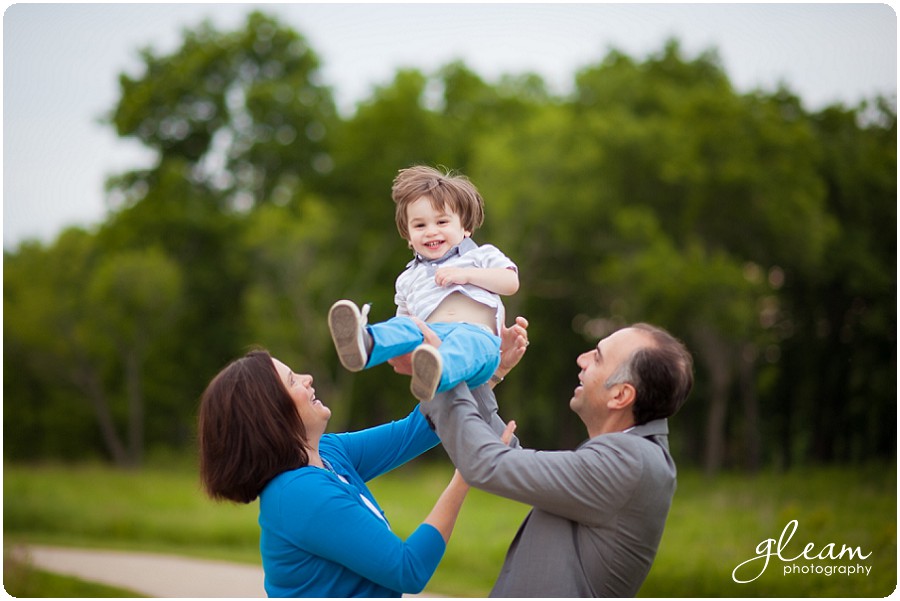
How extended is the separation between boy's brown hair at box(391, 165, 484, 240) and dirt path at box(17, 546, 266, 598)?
24.6 ft

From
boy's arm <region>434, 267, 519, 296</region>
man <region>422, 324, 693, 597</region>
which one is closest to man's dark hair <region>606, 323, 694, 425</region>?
man <region>422, 324, 693, 597</region>

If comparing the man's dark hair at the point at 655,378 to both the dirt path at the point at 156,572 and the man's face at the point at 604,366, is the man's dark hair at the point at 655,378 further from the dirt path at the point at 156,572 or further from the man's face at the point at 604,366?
the dirt path at the point at 156,572

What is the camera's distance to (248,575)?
11.5 meters

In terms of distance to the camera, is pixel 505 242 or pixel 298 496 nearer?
pixel 298 496

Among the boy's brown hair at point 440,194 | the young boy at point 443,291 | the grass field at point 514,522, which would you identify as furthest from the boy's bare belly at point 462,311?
the grass field at point 514,522

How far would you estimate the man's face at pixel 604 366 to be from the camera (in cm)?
284

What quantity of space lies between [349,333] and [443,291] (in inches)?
23.0

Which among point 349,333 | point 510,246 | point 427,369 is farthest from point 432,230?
→ point 510,246

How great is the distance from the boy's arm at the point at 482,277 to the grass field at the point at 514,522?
8919mm

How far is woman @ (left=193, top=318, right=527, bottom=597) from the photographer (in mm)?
2658

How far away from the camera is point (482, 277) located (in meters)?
3.19

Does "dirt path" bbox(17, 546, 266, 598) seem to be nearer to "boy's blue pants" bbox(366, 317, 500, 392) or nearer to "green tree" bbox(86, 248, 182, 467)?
"boy's blue pants" bbox(366, 317, 500, 392)

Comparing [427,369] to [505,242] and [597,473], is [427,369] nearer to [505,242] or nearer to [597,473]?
[597,473]

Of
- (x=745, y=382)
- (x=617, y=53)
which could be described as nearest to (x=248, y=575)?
(x=745, y=382)
